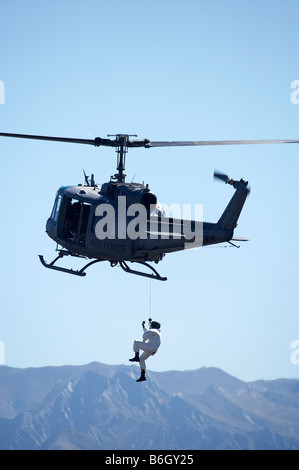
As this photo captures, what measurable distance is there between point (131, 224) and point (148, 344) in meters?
6.13

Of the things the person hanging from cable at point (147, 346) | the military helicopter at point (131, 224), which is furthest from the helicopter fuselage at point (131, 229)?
the person hanging from cable at point (147, 346)

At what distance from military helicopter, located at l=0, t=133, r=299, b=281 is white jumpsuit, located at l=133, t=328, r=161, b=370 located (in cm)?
Answer: 375

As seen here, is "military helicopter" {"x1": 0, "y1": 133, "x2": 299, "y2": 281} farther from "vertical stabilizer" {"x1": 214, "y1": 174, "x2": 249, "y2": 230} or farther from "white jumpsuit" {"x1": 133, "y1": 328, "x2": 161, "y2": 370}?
"white jumpsuit" {"x1": 133, "y1": 328, "x2": 161, "y2": 370}

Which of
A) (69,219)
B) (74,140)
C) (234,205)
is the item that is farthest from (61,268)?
(234,205)

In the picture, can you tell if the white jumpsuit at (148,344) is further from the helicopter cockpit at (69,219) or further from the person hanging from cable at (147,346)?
the helicopter cockpit at (69,219)

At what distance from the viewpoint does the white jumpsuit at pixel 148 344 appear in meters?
44.3

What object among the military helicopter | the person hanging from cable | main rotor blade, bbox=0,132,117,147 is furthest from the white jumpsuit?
main rotor blade, bbox=0,132,117,147

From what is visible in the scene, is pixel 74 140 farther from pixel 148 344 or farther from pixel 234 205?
pixel 148 344

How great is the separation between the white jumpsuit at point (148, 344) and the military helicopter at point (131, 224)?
148 inches
